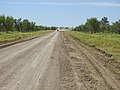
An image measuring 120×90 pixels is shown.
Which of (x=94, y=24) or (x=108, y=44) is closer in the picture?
(x=108, y=44)

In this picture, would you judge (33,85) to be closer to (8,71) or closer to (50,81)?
(50,81)

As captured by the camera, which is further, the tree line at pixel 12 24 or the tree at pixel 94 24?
the tree at pixel 94 24

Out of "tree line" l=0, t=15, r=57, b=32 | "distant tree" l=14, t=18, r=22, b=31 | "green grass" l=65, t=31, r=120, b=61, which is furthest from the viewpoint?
"distant tree" l=14, t=18, r=22, b=31

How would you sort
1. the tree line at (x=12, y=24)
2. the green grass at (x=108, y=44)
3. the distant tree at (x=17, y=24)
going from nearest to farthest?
the green grass at (x=108, y=44) → the tree line at (x=12, y=24) → the distant tree at (x=17, y=24)

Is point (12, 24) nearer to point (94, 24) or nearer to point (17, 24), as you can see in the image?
point (17, 24)

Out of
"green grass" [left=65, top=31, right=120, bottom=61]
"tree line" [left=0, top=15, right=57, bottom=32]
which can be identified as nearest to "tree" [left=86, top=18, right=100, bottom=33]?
"tree line" [left=0, top=15, right=57, bottom=32]

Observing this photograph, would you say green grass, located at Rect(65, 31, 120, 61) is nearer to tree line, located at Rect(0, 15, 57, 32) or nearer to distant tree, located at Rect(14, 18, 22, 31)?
tree line, located at Rect(0, 15, 57, 32)

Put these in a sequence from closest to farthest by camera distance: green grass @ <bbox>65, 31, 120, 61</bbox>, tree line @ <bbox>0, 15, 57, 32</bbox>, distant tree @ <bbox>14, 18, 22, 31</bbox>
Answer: green grass @ <bbox>65, 31, 120, 61</bbox> → tree line @ <bbox>0, 15, 57, 32</bbox> → distant tree @ <bbox>14, 18, 22, 31</bbox>

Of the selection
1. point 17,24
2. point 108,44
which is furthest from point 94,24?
point 108,44

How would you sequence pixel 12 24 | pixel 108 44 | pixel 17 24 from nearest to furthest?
1. pixel 108 44
2. pixel 12 24
3. pixel 17 24

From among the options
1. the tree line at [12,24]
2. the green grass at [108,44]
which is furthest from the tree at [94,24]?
the green grass at [108,44]

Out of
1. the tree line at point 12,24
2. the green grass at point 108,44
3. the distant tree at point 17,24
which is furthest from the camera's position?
the distant tree at point 17,24

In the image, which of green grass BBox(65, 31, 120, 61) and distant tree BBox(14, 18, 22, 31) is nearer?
green grass BBox(65, 31, 120, 61)

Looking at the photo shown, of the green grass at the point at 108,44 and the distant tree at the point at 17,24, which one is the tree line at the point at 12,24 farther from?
the green grass at the point at 108,44
